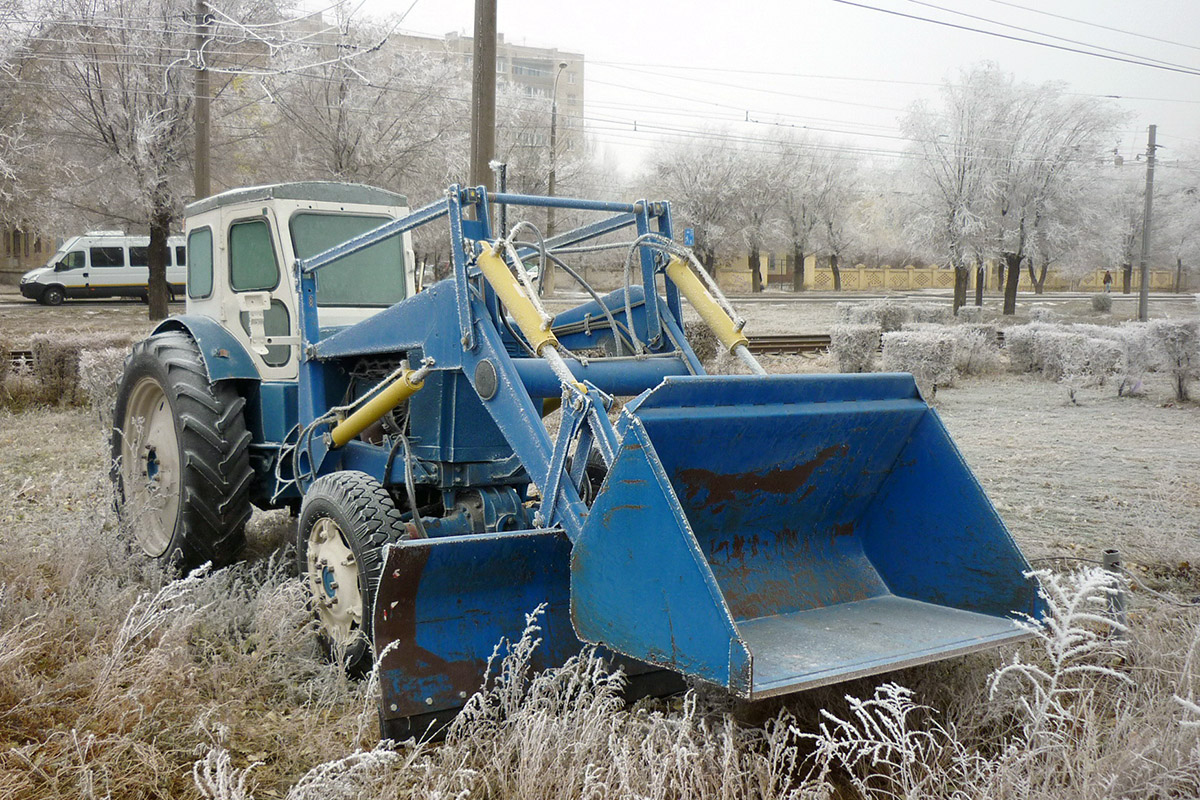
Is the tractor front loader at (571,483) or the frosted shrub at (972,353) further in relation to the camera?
the frosted shrub at (972,353)

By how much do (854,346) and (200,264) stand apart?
12.3m

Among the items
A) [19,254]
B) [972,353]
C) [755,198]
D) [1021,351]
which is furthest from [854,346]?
[19,254]

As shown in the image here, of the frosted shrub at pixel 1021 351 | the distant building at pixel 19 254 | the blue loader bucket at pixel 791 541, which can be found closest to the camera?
the blue loader bucket at pixel 791 541

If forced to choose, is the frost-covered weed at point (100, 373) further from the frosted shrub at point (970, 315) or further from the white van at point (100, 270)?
the frosted shrub at point (970, 315)

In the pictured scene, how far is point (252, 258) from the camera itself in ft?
19.5

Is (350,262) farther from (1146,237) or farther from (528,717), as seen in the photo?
(1146,237)

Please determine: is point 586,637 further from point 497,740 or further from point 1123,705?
point 1123,705

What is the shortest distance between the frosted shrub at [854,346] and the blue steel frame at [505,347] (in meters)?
11.9

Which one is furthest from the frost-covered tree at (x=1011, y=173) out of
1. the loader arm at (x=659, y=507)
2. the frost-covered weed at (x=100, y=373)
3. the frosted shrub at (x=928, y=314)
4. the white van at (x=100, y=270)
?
the loader arm at (x=659, y=507)

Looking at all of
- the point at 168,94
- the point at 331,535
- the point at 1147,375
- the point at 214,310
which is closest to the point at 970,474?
the point at 331,535

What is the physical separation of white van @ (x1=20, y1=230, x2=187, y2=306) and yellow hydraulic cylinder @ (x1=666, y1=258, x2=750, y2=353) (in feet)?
96.1

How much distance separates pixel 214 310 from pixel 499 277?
2.88m

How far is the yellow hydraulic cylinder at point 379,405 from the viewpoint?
4.47 metres

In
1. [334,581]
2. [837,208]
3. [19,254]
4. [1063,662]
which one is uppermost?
[837,208]
